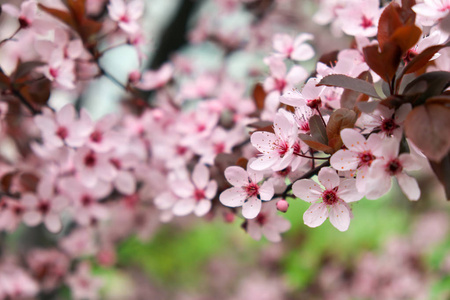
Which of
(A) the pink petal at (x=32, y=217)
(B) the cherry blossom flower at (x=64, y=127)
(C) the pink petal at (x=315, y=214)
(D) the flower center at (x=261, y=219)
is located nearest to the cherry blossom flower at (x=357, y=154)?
(C) the pink petal at (x=315, y=214)

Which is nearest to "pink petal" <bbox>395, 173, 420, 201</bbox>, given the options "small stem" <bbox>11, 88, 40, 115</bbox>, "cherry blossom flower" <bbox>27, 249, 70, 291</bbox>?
"small stem" <bbox>11, 88, 40, 115</bbox>

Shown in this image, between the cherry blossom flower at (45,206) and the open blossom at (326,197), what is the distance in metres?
0.83

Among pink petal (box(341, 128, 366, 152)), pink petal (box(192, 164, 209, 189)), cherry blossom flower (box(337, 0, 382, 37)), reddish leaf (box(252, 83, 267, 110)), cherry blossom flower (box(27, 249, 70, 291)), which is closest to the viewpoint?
pink petal (box(341, 128, 366, 152))

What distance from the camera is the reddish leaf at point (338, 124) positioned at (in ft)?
2.35

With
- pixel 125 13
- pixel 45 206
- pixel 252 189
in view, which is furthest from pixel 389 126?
pixel 45 206

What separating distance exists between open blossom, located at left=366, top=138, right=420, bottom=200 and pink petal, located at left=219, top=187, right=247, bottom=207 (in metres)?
0.27

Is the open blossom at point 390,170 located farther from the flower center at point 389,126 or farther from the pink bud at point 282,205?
the pink bud at point 282,205

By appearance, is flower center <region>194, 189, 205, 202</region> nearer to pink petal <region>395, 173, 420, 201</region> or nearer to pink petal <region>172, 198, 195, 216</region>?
pink petal <region>172, 198, 195, 216</region>

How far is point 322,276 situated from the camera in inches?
87.0

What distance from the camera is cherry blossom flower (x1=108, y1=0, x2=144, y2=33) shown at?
1.12 m

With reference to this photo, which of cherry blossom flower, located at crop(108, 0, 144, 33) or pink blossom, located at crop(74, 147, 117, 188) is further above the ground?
cherry blossom flower, located at crop(108, 0, 144, 33)

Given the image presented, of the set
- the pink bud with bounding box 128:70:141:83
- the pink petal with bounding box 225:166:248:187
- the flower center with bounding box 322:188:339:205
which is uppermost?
the flower center with bounding box 322:188:339:205

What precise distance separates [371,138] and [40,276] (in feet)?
5.15

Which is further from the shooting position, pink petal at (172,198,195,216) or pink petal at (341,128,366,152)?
pink petal at (172,198,195,216)
